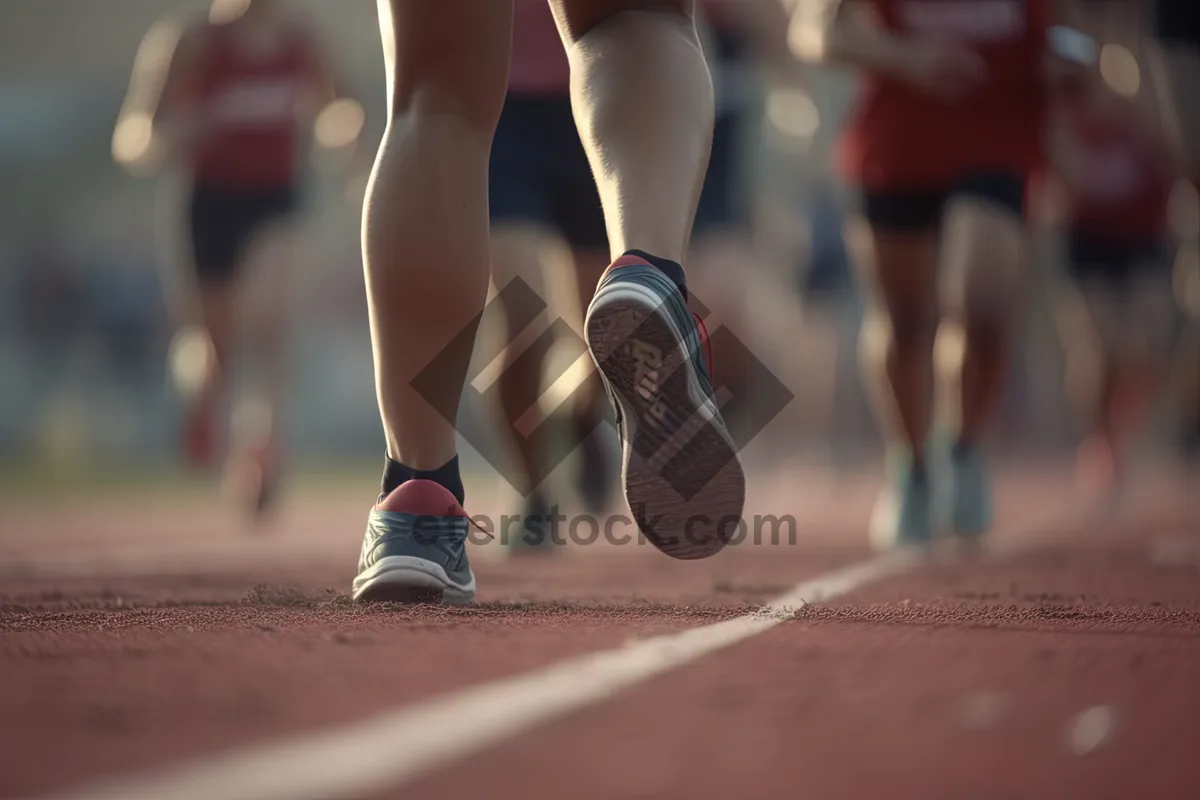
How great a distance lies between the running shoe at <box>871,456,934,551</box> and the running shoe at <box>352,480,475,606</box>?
185 cm

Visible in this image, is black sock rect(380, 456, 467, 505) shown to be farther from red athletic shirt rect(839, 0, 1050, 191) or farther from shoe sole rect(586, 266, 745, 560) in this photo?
red athletic shirt rect(839, 0, 1050, 191)

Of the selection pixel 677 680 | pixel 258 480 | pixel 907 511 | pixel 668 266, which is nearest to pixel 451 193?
pixel 668 266

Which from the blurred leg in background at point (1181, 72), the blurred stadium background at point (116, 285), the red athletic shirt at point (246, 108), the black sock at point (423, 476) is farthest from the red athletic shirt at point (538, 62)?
the blurred stadium background at point (116, 285)

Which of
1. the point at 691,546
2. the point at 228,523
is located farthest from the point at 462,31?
the point at 228,523

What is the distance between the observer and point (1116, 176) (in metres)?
6.13

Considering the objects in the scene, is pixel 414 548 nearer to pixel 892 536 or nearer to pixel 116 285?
pixel 892 536

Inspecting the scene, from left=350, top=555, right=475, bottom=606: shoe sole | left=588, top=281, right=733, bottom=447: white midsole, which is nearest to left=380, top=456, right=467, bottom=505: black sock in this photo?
left=350, top=555, right=475, bottom=606: shoe sole

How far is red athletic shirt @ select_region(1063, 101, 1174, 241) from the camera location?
20.1 ft

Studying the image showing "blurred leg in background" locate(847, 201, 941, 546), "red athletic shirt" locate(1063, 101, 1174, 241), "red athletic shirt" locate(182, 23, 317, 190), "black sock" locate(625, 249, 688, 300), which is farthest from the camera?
"red athletic shirt" locate(1063, 101, 1174, 241)

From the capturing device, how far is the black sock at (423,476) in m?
2.10

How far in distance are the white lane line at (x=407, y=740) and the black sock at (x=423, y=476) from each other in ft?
1.63

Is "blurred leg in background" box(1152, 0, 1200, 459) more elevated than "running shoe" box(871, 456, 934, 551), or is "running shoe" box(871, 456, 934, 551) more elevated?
"blurred leg in background" box(1152, 0, 1200, 459)

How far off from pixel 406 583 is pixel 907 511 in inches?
78.1

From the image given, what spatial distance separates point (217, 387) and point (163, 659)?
440cm
